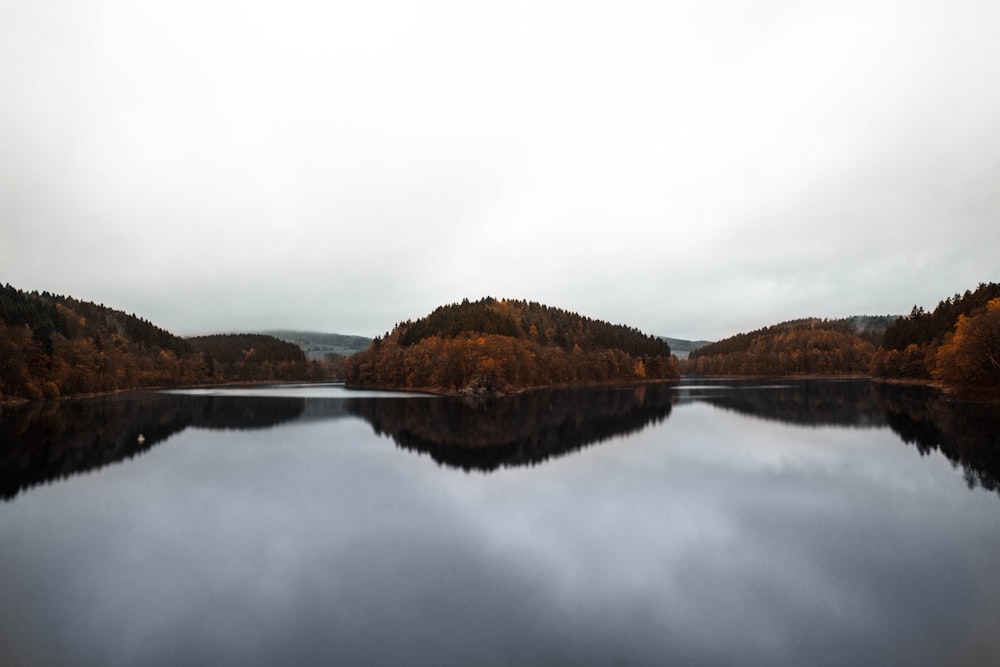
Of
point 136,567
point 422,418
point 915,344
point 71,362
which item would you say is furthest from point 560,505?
point 915,344

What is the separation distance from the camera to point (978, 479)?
33438 millimetres

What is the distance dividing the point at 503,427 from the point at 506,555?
4474cm

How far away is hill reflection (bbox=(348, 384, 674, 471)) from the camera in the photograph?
159 feet

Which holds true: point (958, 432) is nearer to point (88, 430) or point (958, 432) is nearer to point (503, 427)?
point (503, 427)

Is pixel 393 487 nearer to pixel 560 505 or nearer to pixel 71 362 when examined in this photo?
pixel 560 505

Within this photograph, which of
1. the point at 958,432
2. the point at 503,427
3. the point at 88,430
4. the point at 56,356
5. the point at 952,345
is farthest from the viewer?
the point at 56,356

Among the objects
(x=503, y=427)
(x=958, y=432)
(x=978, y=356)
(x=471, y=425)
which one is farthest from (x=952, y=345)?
(x=471, y=425)

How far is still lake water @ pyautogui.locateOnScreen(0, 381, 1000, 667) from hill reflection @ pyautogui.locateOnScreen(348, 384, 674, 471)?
1.25m

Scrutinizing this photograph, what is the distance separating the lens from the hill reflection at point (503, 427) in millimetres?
48344

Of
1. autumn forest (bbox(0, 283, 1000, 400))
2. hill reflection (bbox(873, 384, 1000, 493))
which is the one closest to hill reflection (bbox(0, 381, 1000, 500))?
hill reflection (bbox(873, 384, 1000, 493))

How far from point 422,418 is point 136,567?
5767cm

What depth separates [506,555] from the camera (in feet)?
72.3

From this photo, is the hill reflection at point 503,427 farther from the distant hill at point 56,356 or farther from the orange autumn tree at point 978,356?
the distant hill at point 56,356

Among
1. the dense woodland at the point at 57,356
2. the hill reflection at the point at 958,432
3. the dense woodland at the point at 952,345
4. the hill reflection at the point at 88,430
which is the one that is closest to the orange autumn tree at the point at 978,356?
the dense woodland at the point at 952,345
